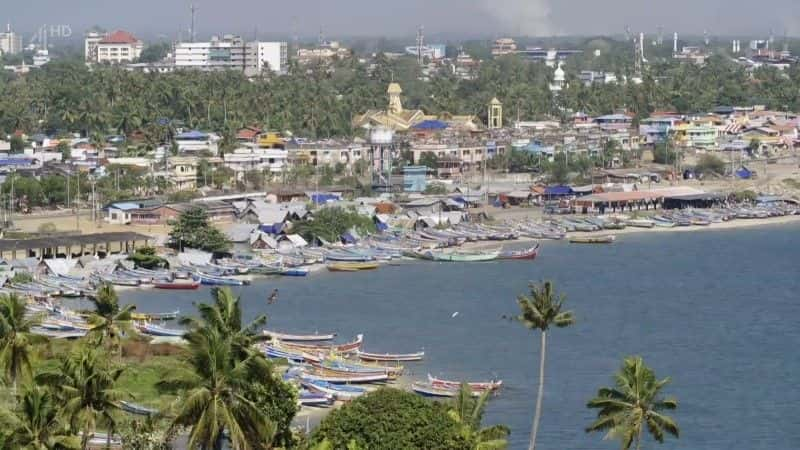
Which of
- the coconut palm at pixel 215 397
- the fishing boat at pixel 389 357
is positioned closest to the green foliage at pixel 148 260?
the fishing boat at pixel 389 357

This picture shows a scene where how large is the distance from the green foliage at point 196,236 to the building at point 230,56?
143ft

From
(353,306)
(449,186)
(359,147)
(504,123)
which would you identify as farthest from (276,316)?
(504,123)

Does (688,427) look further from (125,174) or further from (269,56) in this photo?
(269,56)

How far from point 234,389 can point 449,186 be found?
3329 centimetres

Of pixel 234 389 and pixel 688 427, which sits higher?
pixel 234 389

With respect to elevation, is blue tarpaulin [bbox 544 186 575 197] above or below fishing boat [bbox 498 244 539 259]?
above

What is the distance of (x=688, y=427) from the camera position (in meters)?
18.9

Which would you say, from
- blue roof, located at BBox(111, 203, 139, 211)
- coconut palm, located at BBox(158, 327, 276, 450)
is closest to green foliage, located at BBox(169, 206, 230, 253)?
blue roof, located at BBox(111, 203, 139, 211)

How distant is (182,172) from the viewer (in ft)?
141

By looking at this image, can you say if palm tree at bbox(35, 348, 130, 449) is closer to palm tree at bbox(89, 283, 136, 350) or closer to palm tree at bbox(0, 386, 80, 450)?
palm tree at bbox(0, 386, 80, 450)

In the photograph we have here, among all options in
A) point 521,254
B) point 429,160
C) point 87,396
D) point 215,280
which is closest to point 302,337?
point 215,280

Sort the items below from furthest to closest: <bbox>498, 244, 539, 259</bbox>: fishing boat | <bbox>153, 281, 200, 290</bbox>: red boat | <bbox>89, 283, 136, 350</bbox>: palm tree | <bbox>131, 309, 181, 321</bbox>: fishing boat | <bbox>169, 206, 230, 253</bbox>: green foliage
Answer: <bbox>498, 244, 539, 259</bbox>: fishing boat, <bbox>169, 206, 230, 253</bbox>: green foliage, <bbox>153, 281, 200, 290</bbox>: red boat, <bbox>131, 309, 181, 321</bbox>: fishing boat, <bbox>89, 283, 136, 350</bbox>: palm tree

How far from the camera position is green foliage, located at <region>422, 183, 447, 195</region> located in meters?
42.6

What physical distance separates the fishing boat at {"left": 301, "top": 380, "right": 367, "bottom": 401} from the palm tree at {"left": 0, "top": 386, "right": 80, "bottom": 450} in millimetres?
8623
